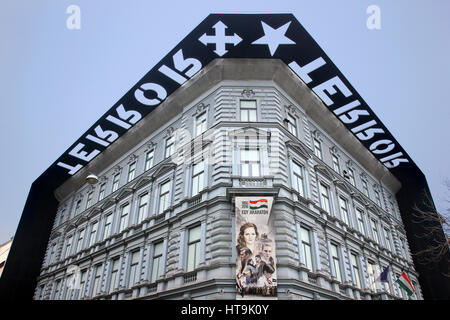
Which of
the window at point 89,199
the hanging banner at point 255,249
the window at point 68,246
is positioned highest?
the window at point 89,199

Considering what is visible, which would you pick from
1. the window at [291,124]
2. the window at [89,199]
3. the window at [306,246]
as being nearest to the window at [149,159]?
the window at [89,199]

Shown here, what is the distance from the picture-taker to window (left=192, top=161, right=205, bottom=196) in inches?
709

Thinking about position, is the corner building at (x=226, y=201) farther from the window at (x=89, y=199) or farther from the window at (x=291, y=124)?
the window at (x=89, y=199)

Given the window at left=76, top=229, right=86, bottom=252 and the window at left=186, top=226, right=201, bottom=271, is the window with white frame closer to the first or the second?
the window at left=186, top=226, right=201, bottom=271

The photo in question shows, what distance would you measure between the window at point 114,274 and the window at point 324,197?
1391 cm

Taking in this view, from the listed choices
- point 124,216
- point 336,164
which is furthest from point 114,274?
point 336,164

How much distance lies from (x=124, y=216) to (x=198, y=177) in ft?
26.5

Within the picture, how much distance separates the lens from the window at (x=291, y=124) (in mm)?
20133

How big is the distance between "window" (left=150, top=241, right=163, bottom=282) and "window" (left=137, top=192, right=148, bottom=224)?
9.55 feet

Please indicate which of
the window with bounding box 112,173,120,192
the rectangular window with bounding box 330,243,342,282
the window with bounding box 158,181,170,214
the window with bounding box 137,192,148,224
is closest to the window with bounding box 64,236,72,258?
the window with bounding box 112,173,120,192

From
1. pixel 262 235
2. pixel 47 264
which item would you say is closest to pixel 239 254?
pixel 262 235
